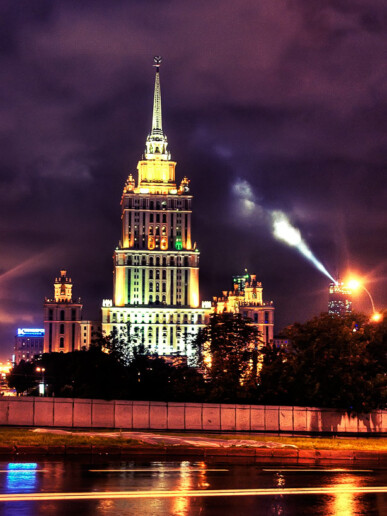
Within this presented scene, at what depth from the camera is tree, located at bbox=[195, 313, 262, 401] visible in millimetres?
48366

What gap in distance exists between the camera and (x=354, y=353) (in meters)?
42.1

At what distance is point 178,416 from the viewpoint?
132 ft

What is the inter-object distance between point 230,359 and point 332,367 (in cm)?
1551

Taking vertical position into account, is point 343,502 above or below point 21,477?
below

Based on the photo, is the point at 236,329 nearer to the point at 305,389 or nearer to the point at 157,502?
the point at 305,389

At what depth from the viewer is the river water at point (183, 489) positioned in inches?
616

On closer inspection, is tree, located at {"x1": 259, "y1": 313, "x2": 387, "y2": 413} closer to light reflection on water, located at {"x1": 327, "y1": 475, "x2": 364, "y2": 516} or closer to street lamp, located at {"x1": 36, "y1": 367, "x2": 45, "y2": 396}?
light reflection on water, located at {"x1": 327, "y1": 475, "x2": 364, "y2": 516}

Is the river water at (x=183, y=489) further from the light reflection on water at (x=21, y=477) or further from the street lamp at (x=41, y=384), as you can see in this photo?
the street lamp at (x=41, y=384)

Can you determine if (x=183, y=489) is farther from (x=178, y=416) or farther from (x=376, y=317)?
(x=376, y=317)

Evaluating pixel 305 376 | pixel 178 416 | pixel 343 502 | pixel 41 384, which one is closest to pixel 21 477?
pixel 343 502

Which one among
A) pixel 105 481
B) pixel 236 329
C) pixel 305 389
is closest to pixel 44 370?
pixel 236 329

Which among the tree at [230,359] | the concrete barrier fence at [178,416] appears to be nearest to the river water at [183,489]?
the concrete barrier fence at [178,416]

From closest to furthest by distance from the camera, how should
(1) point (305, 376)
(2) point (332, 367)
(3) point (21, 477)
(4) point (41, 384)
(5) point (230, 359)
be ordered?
(3) point (21, 477), (2) point (332, 367), (1) point (305, 376), (5) point (230, 359), (4) point (41, 384)

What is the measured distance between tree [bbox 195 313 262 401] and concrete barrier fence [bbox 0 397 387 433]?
604cm
